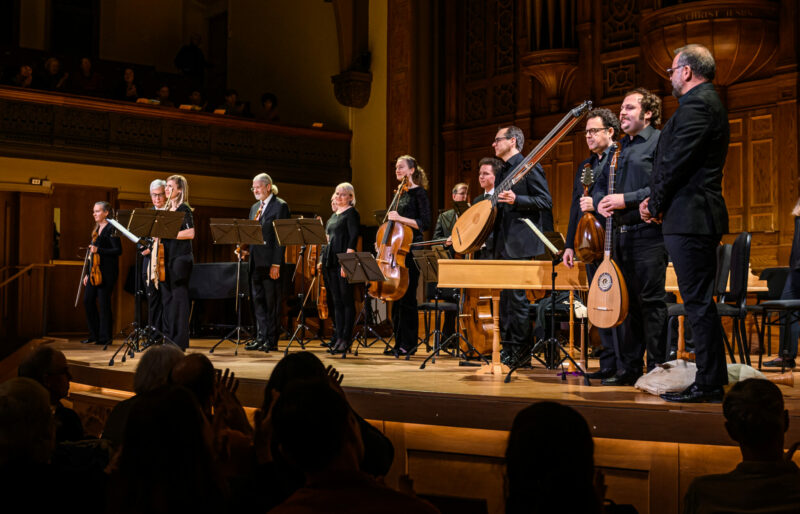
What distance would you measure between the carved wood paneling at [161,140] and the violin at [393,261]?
6.40 m

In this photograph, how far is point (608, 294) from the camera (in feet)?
15.6

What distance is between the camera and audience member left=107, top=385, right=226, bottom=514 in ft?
5.91

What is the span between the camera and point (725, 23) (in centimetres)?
881

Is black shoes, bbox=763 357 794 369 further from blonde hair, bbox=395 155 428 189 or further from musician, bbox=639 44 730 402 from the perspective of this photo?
blonde hair, bbox=395 155 428 189

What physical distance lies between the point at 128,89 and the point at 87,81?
0.60 meters

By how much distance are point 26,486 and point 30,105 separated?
35.5 feet

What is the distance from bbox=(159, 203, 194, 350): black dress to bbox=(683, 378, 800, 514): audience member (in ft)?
19.5

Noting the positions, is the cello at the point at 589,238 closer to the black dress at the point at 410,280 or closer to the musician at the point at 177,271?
the black dress at the point at 410,280

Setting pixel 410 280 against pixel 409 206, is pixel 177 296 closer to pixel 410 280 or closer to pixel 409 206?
pixel 410 280

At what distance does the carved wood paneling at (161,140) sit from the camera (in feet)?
38.4

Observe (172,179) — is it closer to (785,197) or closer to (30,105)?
(30,105)

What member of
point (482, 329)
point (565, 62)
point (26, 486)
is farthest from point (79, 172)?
point (26, 486)

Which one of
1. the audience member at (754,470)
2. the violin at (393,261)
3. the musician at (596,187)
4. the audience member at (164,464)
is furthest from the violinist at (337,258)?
the audience member at (164,464)

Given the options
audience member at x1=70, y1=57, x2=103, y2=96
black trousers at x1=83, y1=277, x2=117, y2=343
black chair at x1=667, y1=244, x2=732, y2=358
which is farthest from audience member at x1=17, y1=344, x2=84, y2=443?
audience member at x1=70, y1=57, x2=103, y2=96
